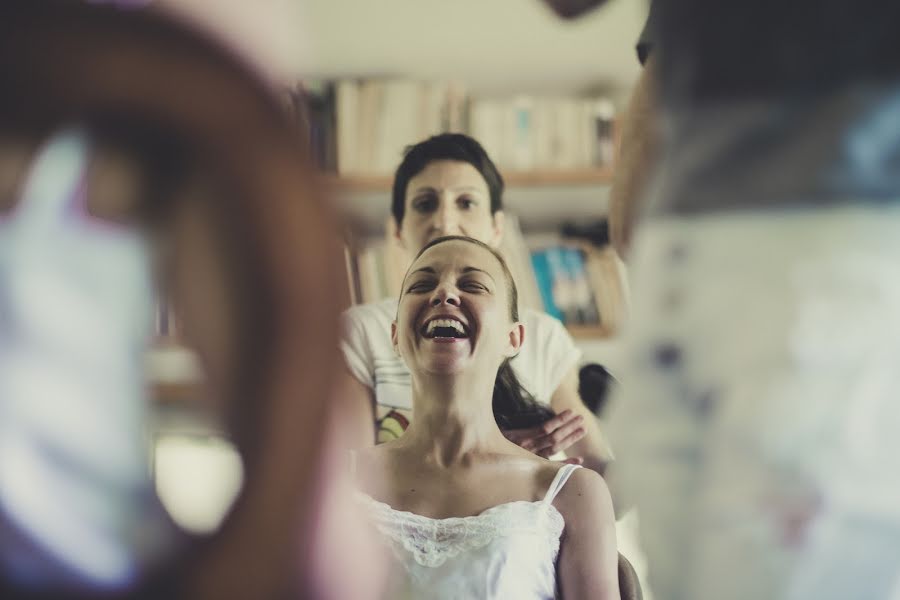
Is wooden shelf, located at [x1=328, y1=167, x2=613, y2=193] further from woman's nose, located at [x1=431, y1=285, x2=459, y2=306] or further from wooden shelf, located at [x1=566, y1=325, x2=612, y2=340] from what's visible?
woman's nose, located at [x1=431, y1=285, x2=459, y2=306]

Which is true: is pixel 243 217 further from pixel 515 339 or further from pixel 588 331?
pixel 588 331

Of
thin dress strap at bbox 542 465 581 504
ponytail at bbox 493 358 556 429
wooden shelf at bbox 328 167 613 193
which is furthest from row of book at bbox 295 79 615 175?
thin dress strap at bbox 542 465 581 504

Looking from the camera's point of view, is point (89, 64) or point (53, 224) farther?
point (53, 224)

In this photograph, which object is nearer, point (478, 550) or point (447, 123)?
point (478, 550)

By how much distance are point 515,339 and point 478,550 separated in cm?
24

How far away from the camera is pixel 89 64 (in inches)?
14.5

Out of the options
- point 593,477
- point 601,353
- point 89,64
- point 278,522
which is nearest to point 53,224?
A: point 89,64

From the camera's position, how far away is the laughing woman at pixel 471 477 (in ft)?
2.01

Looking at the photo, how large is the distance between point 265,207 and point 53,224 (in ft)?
0.76

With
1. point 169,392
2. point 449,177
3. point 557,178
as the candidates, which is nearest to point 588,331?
point 557,178

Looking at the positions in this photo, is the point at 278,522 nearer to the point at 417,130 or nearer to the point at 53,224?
the point at 53,224

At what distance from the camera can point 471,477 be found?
2.23 feet

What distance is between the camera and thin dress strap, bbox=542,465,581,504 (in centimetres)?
65

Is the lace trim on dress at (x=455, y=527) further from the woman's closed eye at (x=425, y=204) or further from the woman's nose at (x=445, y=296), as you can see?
the woman's closed eye at (x=425, y=204)
